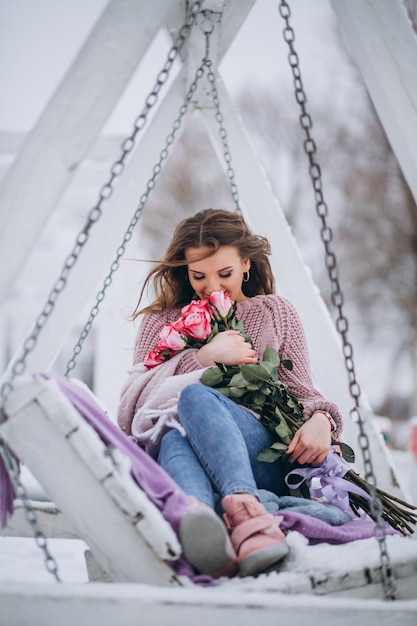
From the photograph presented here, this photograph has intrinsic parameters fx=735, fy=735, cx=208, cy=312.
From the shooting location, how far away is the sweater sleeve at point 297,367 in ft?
7.93

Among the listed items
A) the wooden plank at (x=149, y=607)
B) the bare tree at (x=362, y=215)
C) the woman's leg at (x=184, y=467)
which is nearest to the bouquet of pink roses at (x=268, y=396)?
the woman's leg at (x=184, y=467)

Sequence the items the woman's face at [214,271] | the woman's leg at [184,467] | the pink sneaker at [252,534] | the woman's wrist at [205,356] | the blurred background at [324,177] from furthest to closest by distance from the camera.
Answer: the blurred background at [324,177] < the woman's face at [214,271] < the woman's wrist at [205,356] < the woman's leg at [184,467] < the pink sneaker at [252,534]

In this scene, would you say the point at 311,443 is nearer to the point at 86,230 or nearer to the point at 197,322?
the point at 197,322

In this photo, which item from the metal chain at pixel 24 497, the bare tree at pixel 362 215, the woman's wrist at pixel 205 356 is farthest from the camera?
the bare tree at pixel 362 215

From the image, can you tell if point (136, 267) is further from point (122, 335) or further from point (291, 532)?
point (291, 532)

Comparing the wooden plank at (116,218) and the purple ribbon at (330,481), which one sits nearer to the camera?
the purple ribbon at (330,481)

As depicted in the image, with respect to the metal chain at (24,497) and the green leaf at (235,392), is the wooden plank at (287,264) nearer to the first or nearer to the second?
the green leaf at (235,392)

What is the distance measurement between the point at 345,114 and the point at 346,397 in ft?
28.8

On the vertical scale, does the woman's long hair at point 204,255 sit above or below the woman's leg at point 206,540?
above

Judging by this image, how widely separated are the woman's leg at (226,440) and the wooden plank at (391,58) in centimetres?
85

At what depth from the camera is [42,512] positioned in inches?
114

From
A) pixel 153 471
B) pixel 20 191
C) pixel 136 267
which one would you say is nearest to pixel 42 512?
pixel 153 471

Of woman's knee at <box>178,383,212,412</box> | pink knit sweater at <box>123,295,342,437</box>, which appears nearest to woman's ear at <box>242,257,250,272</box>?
pink knit sweater at <box>123,295,342,437</box>

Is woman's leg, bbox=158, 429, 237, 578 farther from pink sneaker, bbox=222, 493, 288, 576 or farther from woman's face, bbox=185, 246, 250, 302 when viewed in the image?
woman's face, bbox=185, 246, 250, 302
